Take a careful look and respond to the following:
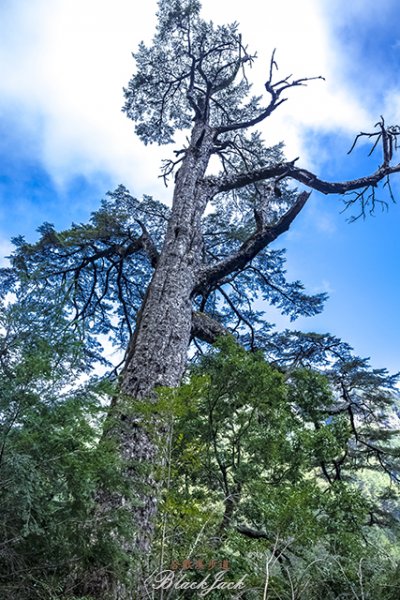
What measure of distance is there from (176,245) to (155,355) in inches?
73.2

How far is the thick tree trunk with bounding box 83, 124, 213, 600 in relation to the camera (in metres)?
2.04

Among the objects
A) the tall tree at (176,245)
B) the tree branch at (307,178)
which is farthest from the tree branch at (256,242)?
the tree branch at (307,178)

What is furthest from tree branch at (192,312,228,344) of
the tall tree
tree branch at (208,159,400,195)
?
tree branch at (208,159,400,195)

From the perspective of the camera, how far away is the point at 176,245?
488cm

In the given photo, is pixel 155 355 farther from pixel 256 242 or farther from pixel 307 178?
pixel 307 178

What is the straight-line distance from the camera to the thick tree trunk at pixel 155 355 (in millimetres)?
2039

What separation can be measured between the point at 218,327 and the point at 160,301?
46.8 inches

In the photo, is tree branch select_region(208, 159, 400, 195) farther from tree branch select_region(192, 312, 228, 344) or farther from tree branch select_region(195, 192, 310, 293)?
tree branch select_region(192, 312, 228, 344)

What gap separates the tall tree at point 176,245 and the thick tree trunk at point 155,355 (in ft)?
0.04

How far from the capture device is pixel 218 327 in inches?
196

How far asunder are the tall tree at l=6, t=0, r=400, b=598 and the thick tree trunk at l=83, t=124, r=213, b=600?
12mm

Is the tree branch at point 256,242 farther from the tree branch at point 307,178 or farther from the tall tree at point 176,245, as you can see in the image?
the tree branch at point 307,178

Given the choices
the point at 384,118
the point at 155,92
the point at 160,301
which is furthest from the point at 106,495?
the point at 155,92

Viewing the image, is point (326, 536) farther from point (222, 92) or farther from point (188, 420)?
point (222, 92)
